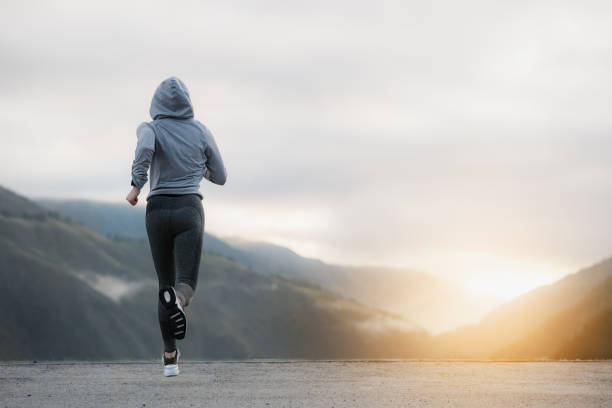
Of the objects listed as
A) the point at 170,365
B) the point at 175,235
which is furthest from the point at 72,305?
the point at 175,235

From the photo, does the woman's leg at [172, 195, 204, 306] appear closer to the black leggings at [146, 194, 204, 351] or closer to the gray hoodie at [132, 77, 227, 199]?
the black leggings at [146, 194, 204, 351]

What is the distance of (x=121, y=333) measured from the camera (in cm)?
16962

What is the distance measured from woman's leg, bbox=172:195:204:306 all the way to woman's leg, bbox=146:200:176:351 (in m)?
0.10

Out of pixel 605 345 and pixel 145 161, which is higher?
pixel 145 161

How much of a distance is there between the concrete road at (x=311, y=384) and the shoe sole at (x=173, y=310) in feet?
2.74

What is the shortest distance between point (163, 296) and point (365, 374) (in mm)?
4983

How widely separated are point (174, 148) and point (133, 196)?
692mm

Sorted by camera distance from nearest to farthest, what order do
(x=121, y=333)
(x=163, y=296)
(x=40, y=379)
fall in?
(x=163, y=296) → (x=40, y=379) → (x=121, y=333)

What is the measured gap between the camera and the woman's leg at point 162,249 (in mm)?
9000

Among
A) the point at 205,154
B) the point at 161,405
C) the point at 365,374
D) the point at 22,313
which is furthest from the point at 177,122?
the point at 22,313

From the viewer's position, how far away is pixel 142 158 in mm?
8930

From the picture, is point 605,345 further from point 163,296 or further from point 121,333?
point 121,333

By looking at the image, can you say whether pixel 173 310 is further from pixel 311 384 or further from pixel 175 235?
pixel 311 384

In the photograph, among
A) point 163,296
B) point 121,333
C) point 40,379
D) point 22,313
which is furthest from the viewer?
point 121,333
